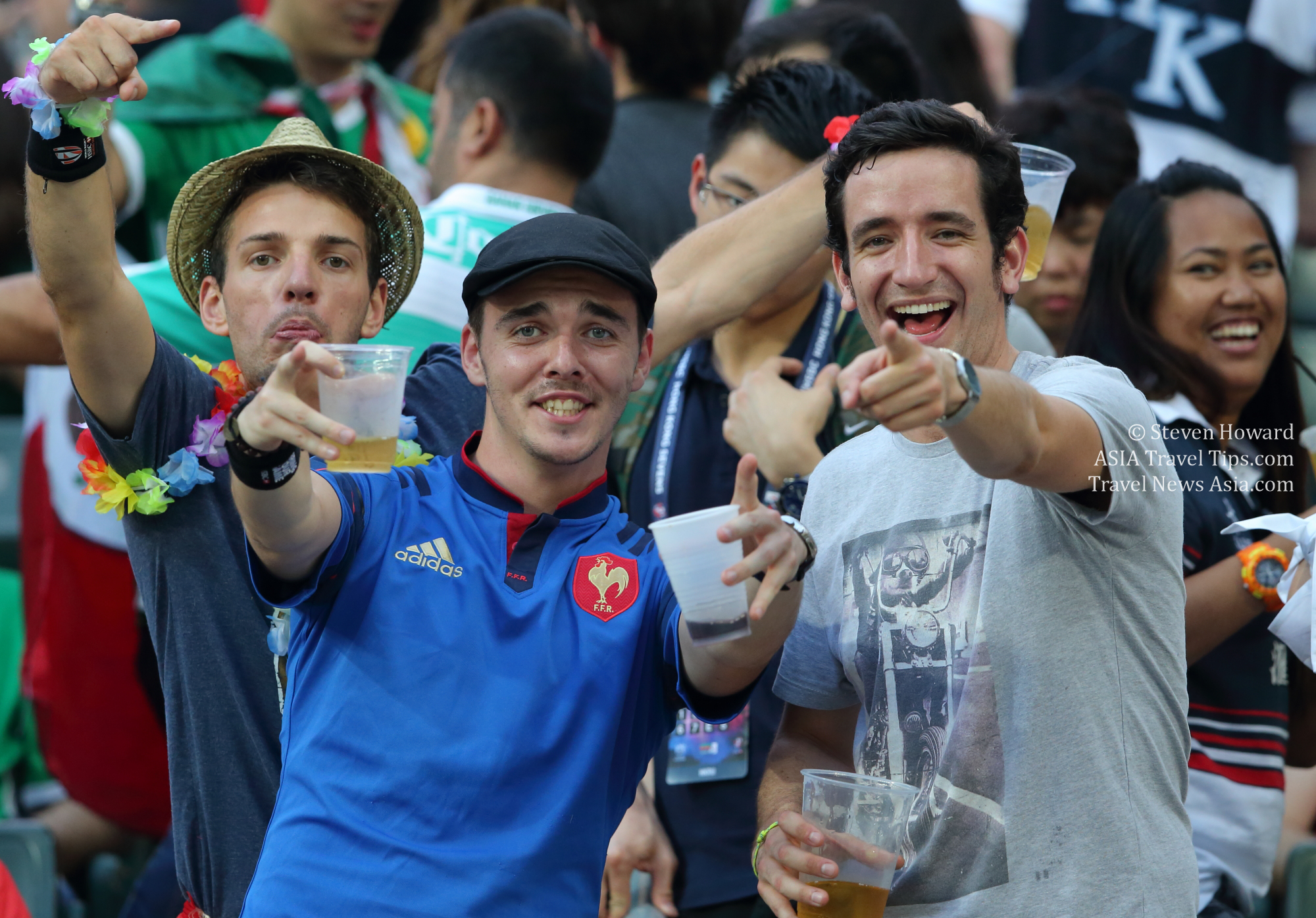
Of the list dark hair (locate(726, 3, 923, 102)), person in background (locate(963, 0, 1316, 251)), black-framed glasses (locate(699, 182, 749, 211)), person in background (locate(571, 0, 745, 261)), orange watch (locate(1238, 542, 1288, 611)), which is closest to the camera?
orange watch (locate(1238, 542, 1288, 611))

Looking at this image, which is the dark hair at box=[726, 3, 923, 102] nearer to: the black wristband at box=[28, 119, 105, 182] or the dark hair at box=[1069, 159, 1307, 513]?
the dark hair at box=[1069, 159, 1307, 513]

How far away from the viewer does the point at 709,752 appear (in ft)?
12.7

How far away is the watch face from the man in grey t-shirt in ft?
2.94

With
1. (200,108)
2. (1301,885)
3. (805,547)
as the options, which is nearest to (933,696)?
(805,547)

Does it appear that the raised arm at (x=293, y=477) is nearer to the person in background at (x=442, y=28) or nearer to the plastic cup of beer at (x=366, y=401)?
the plastic cup of beer at (x=366, y=401)

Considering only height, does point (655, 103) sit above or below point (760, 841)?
above

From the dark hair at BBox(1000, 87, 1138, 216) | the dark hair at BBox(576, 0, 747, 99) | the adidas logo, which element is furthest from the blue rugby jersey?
the dark hair at BBox(576, 0, 747, 99)

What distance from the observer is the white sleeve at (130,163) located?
5152 millimetres

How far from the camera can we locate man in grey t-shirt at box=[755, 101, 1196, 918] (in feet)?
8.66

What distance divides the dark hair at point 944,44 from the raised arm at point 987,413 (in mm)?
3327

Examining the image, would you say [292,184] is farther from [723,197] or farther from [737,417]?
[723,197]

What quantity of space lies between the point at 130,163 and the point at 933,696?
366 centimetres

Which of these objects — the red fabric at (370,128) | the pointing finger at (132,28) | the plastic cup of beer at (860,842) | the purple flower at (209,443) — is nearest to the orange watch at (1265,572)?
the plastic cup of beer at (860,842)

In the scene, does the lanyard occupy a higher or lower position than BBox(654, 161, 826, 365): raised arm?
lower
